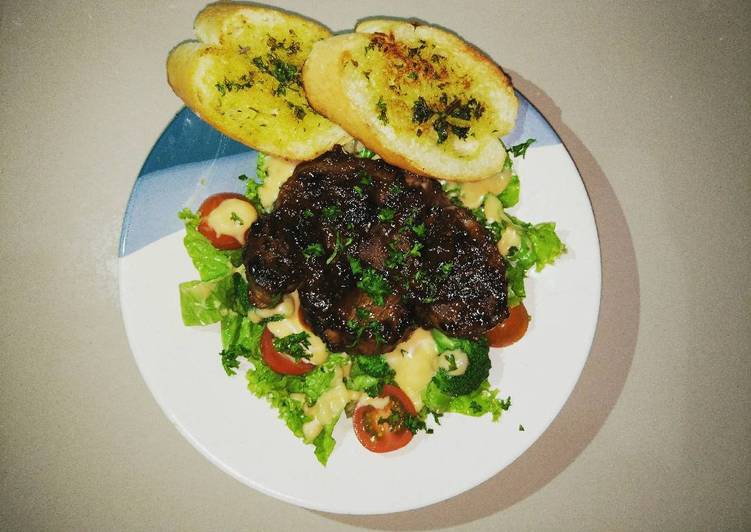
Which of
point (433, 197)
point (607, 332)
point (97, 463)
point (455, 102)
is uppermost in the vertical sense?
point (455, 102)

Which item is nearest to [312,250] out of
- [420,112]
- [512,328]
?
[420,112]

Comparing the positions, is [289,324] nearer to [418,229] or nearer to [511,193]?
[418,229]

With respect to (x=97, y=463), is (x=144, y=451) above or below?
above

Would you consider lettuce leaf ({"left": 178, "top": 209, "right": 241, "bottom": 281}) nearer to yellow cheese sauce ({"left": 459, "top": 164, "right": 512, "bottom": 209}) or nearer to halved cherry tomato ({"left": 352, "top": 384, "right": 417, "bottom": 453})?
halved cherry tomato ({"left": 352, "top": 384, "right": 417, "bottom": 453})

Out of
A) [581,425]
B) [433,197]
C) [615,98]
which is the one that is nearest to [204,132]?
[433,197]

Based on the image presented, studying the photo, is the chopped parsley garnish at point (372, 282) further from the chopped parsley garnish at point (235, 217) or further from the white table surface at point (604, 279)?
the white table surface at point (604, 279)

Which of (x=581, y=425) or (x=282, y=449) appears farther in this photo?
(x=581, y=425)

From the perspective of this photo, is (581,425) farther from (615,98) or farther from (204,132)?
(204,132)
